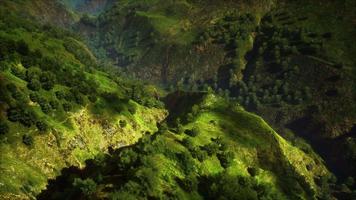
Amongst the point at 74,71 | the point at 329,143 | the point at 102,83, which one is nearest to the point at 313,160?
the point at 329,143

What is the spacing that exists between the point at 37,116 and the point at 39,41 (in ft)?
166

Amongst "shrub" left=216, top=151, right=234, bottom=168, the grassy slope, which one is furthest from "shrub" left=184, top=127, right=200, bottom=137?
"shrub" left=216, top=151, right=234, bottom=168

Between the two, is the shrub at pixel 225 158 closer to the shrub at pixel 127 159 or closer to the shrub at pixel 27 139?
the shrub at pixel 127 159

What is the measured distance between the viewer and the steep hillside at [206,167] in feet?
221

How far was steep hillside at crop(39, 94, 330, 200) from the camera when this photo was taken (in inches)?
2655

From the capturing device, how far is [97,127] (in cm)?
9794

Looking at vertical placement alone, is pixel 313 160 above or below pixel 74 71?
below

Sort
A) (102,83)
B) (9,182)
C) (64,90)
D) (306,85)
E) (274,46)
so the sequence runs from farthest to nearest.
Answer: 1. (274,46)
2. (306,85)
3. (102,83)
4. (64,90)
5. (9,182)

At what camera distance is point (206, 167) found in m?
87.9

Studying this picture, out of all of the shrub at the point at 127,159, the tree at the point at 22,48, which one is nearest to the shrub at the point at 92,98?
the tree at the point at 22,48

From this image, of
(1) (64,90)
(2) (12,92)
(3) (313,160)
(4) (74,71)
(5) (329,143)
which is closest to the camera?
(2) (12,92)

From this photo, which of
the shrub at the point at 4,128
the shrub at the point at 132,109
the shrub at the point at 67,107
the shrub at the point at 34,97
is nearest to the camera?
the shrub at the point at 4,128

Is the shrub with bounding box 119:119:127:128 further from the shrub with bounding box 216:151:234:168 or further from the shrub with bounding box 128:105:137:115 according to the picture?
the shrub with bounding box 216:151:234:168

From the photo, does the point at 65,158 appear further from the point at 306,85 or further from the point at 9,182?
the point at 306,85
